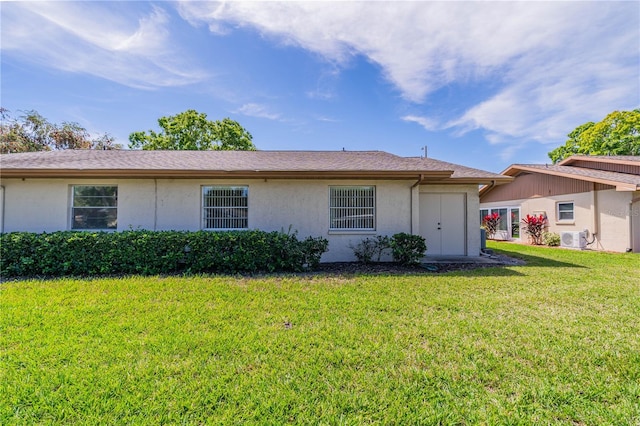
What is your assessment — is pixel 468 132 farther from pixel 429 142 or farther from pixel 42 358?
pixel 42 358

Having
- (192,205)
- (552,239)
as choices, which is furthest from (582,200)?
(192,205)

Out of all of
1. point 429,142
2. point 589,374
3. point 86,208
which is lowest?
point 589,374

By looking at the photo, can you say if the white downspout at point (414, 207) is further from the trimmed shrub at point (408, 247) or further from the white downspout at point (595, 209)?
the white downspout at point (595, 209)

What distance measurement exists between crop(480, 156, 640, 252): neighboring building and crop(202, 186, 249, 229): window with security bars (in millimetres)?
10940

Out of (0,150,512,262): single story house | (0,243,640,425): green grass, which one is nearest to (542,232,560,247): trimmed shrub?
(0,150,512,262): single story house

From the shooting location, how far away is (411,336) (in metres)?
3.50

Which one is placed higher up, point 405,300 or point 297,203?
point 297,203

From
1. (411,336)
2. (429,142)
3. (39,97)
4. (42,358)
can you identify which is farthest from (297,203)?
(39,97)

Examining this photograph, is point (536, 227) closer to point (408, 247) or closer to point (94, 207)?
point (408, 247)

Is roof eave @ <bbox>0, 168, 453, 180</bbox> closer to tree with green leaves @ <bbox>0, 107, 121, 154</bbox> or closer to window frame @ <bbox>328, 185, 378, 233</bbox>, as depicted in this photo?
window frame @ <bbox>328, 185, 378, 233</bbox>

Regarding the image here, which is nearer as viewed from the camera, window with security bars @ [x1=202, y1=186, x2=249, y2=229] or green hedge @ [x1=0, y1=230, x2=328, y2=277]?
green hedge @ [x1=0, y1=230, x2=328, y2=277]

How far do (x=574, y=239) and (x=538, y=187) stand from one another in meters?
3.42

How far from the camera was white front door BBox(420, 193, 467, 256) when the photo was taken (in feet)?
A: 32.4

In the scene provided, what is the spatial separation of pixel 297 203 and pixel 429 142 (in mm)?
10500
